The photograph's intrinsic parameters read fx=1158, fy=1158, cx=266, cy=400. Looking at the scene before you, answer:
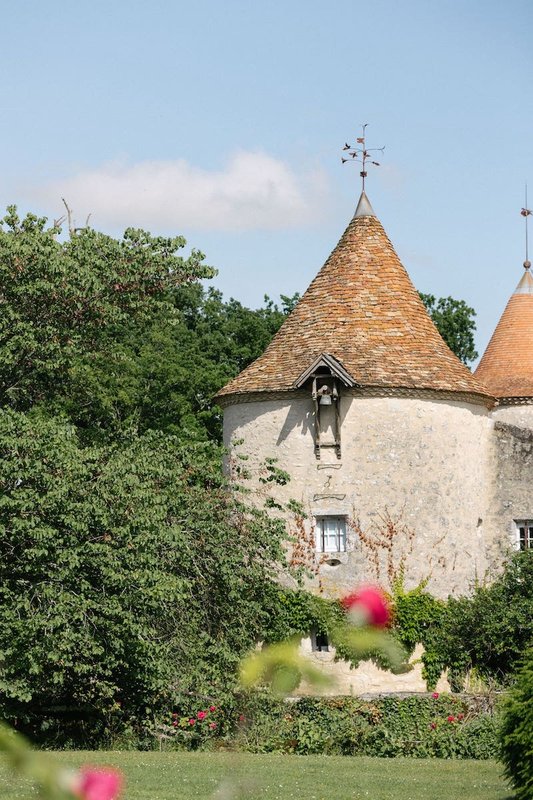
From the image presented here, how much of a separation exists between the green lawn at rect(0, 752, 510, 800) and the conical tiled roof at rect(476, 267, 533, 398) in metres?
12.0

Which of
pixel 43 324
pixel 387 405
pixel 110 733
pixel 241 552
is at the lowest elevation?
pixel 110 733

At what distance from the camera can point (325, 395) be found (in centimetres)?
2331

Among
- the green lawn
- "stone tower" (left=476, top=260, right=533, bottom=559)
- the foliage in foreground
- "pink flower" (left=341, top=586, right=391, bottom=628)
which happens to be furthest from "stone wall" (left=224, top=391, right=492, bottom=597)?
"pink flower" (left=341, top=586, right=391, bottom=628)

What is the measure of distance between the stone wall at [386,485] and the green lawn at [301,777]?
5.25 m

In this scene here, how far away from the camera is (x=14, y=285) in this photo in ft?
69.7

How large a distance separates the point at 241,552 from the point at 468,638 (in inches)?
195

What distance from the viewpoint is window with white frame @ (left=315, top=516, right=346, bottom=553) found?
23.0m

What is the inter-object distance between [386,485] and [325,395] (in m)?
2.17

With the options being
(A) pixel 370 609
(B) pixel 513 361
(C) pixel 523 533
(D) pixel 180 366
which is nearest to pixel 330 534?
(C) pixel 523 533

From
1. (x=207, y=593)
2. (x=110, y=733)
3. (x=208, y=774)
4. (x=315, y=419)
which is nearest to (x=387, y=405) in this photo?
(x=315, y=419)

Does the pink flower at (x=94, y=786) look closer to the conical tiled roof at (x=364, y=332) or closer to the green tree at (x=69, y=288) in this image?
the green tree at (x=69, y=288)

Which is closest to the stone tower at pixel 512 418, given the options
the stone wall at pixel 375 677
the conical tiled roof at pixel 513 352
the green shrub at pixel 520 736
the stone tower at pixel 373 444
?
the conical tiled roof at pixel 513 352

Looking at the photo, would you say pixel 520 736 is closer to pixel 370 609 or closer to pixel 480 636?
pixel 370 609

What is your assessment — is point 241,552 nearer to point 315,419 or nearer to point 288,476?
point 288,476
